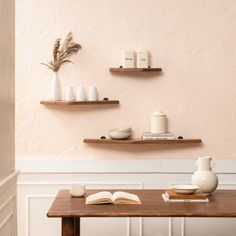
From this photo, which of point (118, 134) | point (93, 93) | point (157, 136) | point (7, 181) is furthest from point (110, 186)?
point (7, 181)

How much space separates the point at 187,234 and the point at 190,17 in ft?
5.46

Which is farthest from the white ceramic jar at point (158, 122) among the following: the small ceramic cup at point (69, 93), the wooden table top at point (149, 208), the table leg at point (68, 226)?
the table leg at point (68, 226)

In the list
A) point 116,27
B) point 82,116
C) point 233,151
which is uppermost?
point 116,27

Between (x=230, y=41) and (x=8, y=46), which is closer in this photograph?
(x=8, y=46)

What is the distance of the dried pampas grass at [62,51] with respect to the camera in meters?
4.15

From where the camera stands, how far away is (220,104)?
4258 millimetres

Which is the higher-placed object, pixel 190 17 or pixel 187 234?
pixel 190 17

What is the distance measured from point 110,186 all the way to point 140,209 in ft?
4.20

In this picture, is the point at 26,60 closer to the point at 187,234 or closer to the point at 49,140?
the point at 49,140

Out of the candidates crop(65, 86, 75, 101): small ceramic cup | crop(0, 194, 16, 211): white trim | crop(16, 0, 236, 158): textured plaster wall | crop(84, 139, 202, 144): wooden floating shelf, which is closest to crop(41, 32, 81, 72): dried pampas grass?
crop(16, 0, 236, 158): textured plaster wall

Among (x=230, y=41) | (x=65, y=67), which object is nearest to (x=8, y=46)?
(x=65, y=67)

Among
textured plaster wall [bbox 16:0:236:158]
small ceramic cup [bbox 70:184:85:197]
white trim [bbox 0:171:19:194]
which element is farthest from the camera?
textured plaster wall [bbox 16:0:236:158]

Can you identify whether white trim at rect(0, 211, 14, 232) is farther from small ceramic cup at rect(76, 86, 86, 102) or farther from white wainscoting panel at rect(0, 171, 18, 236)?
small ceramic cup at rect(76, 86, 86, 102)

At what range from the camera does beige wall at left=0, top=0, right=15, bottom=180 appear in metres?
2.46
